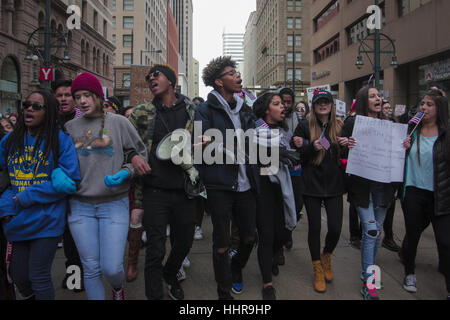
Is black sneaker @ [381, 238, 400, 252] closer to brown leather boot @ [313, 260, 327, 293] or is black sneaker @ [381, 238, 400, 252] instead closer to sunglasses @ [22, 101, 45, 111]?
brown leather boot @ [313, 260, 327, 293]

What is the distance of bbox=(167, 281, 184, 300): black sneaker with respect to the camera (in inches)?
140

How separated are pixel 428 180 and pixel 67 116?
4020 mm

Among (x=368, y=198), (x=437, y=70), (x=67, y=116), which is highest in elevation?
(x=437, y=70)

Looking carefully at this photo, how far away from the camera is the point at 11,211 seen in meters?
2.77

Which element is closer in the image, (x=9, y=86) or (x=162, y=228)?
(x=162, y=228)

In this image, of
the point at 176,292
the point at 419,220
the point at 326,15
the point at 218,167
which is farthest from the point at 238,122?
the point at 326,15

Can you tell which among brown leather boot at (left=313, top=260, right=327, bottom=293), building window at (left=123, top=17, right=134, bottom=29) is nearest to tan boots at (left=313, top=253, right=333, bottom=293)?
brown leather boot at (left=313, top=260, right=327, bottom=293)

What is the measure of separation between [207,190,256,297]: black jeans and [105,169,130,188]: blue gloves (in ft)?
2.73

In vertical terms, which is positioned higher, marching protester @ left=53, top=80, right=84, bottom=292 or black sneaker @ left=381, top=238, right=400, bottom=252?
marching protester @ left=53, top=80, right=84, bottom=292

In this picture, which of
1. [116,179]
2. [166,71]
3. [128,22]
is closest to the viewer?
[116,179]

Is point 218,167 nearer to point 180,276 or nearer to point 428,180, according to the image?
point 180,276

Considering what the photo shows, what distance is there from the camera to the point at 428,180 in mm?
3674

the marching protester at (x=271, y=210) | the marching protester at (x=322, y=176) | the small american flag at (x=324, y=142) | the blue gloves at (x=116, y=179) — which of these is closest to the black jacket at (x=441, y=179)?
the marching protester at (x=322, y=176)
